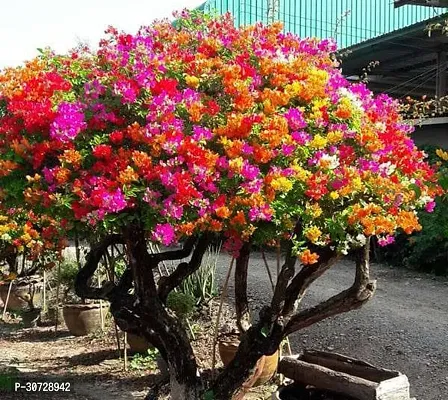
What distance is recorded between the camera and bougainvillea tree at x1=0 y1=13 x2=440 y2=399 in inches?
107

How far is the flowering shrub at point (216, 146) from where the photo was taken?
2705 mm

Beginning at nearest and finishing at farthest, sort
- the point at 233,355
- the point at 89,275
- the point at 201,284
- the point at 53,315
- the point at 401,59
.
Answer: the point at 89,275 < the point at 233,355 < the point at 201,284 < the point at 53,315 < the point at 401,59

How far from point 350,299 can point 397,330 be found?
2424 millimetres

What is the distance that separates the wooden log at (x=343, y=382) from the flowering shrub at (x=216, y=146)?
74cm

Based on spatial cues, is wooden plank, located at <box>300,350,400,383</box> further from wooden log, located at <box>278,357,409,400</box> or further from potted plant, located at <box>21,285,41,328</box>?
potted plant, located at <box>21,285,41,328</box>

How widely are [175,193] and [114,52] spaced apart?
3.55ft

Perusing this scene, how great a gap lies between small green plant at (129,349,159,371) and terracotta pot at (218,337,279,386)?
748mm

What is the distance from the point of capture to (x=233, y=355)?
15.5 ft

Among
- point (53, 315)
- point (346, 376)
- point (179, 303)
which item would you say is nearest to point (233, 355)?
point (179, 303)

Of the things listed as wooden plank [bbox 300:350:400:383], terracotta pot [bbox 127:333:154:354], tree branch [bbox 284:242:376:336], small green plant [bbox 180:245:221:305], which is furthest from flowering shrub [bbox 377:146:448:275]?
tree branch [bbox 284:242:376:336]

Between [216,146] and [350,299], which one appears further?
[350,299]

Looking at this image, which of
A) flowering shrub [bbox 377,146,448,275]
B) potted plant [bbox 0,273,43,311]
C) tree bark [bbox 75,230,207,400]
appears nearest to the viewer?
tree bark [bbox 75,230,207,400]

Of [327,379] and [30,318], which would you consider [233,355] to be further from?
[30,318]

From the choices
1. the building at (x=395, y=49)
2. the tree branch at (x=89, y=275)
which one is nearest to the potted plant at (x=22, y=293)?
the tree branch at (x=89, y=275)
